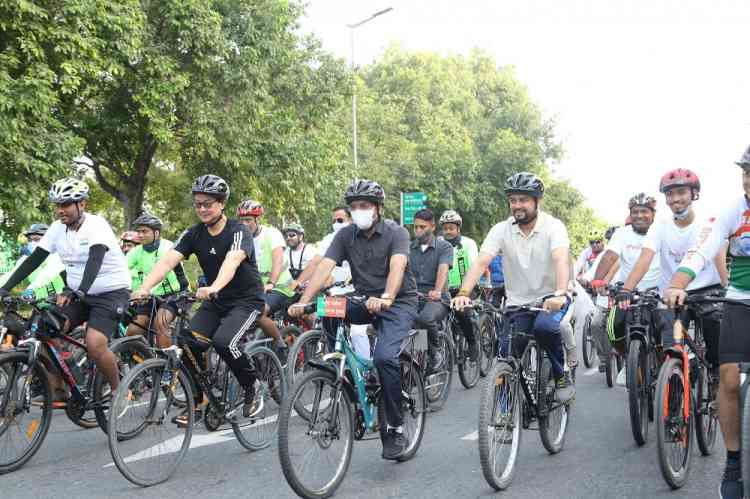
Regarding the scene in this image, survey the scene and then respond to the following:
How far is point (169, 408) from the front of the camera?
19.6ft

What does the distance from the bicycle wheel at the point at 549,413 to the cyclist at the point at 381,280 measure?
97cm

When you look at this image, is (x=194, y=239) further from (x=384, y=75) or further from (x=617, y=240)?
(x=384, y=75)

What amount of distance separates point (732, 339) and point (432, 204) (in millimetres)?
37464

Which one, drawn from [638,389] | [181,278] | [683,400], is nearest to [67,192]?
[181,278]

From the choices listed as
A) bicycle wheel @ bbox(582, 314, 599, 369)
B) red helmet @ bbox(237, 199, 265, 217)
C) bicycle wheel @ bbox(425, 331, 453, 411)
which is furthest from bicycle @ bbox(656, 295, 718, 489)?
bicycle wheel @ bbox(582, 314, 599, 369)

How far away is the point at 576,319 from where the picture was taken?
42.0 ft

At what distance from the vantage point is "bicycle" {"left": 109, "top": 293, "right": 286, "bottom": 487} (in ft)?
18.4

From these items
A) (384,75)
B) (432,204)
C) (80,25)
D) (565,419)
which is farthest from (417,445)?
(384,75)

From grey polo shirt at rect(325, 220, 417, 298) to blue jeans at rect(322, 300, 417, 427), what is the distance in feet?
0.52

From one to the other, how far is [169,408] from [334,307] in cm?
129

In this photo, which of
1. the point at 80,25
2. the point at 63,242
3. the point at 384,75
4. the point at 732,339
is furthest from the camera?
the point at 384,75

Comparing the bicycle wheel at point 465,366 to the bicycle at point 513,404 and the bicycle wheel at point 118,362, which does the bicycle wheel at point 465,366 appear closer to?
the bicycle at point 513,404

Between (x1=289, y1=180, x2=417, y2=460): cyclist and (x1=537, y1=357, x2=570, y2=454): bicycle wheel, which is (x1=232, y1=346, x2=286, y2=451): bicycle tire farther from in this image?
(x1=537, y1=357, x2=570, y2=454): bicycle wheel

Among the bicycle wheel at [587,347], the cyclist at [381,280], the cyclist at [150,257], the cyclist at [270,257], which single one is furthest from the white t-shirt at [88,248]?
the bicycle wheel at [587,347]
